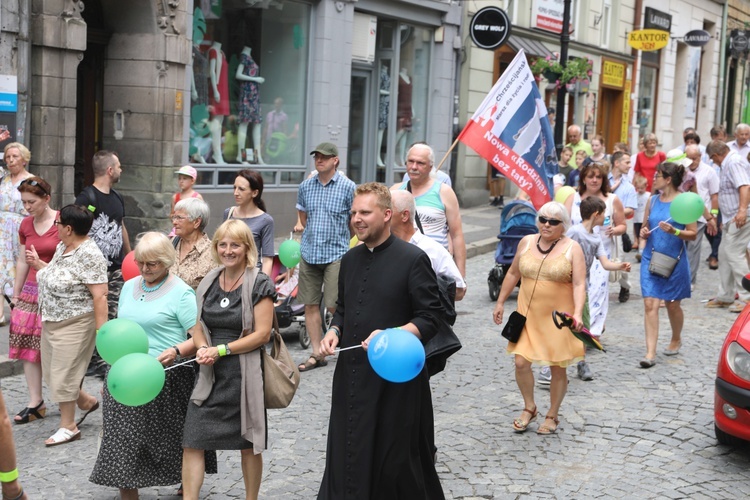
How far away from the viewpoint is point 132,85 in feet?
47.2

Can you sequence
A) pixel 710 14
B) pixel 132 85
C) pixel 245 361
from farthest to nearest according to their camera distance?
pixel 710 14 → pixel 132 85 → pixel 245 361

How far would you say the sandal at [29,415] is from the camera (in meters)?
7.16

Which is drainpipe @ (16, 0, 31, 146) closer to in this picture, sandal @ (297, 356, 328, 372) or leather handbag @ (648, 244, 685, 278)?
sandal @ (297, 356, 328, 372)

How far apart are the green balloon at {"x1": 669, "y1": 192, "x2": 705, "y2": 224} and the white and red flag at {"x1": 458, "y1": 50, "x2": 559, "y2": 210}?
5.45ft

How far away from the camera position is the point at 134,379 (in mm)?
4777

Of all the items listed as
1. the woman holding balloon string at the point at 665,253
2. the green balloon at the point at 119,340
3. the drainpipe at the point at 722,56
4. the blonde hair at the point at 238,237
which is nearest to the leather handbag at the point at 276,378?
the blonde hair at the point at 238,237

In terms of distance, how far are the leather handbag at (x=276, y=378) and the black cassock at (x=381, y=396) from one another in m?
0.49

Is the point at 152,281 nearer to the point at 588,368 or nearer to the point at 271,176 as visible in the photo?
the point at 588,368

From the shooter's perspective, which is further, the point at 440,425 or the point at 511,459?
the point at 440,425

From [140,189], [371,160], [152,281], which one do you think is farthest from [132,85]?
[152,281]

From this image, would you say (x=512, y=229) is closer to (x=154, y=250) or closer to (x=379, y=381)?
(x=154, y=250)

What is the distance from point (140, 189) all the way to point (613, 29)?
19.4m

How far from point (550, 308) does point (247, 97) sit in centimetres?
1016

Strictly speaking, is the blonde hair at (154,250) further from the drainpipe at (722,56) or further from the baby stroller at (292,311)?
the drainpipe at (722,56)
